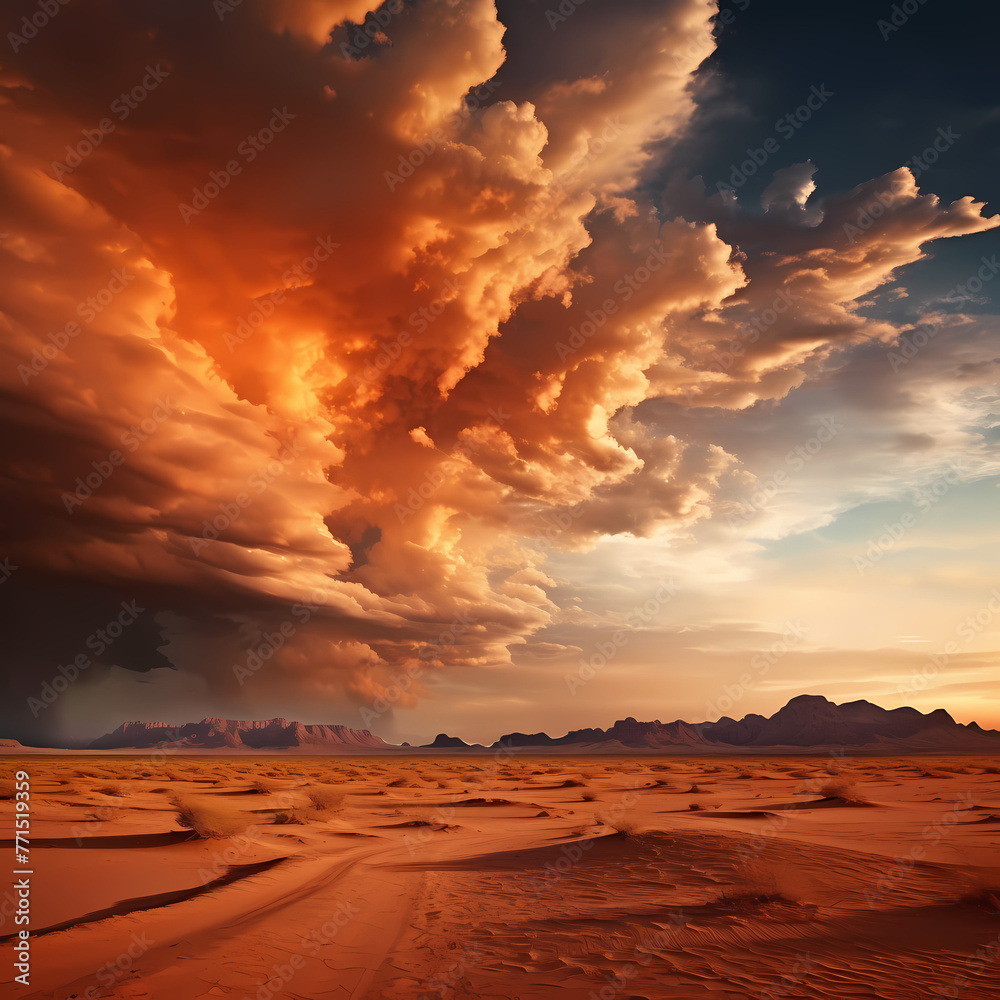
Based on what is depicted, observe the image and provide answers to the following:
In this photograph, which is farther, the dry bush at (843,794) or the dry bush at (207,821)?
the dry bush at (843,794)

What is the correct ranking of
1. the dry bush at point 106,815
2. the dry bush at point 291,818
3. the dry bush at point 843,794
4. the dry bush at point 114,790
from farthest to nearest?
the dry bush at point 114,790 < the dry bush at point 843,794 < the dry bush at point 291,818 < the dry bush at point 106,815

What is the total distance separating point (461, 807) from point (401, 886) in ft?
54.1

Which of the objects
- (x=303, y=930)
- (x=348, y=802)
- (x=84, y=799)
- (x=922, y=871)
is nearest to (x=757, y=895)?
(x=922, y=871)

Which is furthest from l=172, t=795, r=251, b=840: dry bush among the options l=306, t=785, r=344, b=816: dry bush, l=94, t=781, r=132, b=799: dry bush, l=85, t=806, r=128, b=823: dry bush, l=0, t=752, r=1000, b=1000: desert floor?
l=94, t=781, r=132, b=799: dry bush

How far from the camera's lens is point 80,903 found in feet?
33.0

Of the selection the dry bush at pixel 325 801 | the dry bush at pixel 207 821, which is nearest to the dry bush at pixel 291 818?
the dry bush at pixel 325 801

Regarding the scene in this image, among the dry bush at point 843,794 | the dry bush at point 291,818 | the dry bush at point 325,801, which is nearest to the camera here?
the dry bush at point 291,818

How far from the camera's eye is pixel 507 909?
10430 millimetres

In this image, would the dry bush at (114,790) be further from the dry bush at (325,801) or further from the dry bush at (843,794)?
the dry bush at (843,794)

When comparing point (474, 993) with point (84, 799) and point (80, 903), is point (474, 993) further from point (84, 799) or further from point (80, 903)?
point (84, 799)

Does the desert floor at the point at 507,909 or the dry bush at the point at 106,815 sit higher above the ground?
the desert floor at the point at 507,909

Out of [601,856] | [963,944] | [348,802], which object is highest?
[963,944]

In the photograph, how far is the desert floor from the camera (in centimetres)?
716

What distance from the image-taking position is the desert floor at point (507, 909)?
23.5 feet
